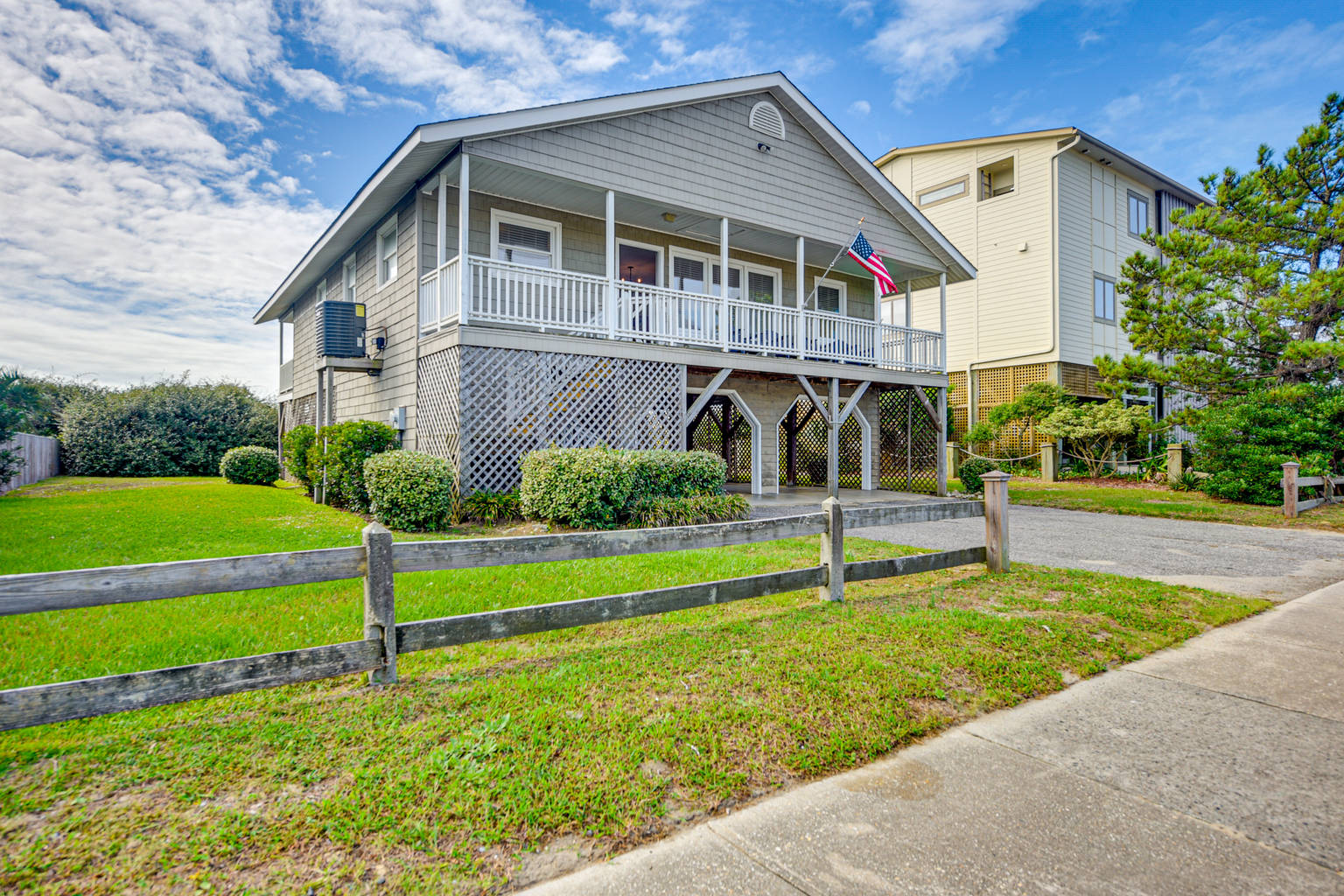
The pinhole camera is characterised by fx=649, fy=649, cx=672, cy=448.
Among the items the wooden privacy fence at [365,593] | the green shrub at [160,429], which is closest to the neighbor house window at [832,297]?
the wooden privacy fence at [365,593]

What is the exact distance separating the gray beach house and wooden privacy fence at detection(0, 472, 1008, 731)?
5.88 metres

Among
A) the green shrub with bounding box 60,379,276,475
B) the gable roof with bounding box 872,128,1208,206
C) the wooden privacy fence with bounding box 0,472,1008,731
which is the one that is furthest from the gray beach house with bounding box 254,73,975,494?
the gable roof with bounding box 872,128,1208,206

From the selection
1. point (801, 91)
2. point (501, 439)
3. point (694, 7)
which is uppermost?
point (694, 7)

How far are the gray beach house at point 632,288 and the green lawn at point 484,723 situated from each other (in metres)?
5.20

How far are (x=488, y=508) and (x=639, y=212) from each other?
22.4ft

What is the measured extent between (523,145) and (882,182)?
8610 millimetres

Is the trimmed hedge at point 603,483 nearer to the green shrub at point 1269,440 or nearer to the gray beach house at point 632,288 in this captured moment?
the gray beach house at point 632,288

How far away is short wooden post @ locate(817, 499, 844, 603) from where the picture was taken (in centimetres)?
514

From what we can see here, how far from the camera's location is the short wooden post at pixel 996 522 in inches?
242

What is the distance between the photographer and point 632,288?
1177 cm

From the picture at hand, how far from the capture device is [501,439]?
9.85 meters

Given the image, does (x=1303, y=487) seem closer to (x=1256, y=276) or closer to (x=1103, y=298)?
(x=1256, y=276)

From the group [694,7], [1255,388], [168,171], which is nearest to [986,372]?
[1255,388]

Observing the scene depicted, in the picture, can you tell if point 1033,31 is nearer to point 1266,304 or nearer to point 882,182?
point 882,182
